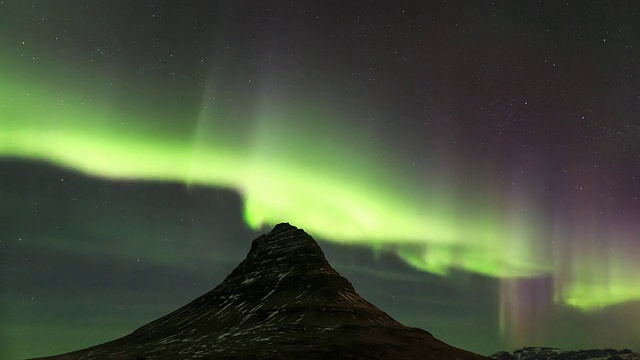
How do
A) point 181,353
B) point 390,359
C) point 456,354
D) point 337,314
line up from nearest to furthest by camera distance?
point 390,359
point 181,353
point 456,354
point 337,314

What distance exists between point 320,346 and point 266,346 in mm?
15507

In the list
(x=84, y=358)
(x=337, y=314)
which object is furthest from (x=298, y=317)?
(x=84, y=358)

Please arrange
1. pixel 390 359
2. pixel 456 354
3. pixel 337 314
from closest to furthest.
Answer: pixel 390 359 < pixel 456 354 < pixel 337 314

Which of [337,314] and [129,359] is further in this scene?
[337,314]

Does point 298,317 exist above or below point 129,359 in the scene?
above

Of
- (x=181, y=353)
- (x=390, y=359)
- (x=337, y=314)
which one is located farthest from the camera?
(x=337, y=314)

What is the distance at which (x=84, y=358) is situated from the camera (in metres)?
200

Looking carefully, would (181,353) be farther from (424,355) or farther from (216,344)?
(424,355)

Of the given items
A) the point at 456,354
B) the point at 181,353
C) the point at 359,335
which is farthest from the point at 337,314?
the point at 181,353

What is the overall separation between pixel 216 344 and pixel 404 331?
66.0 m

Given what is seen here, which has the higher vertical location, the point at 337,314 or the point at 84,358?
the point at 337,314

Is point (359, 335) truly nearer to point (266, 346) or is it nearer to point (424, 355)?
point (424, 355)

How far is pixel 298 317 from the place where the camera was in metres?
199

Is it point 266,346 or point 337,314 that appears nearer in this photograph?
point 266,346
